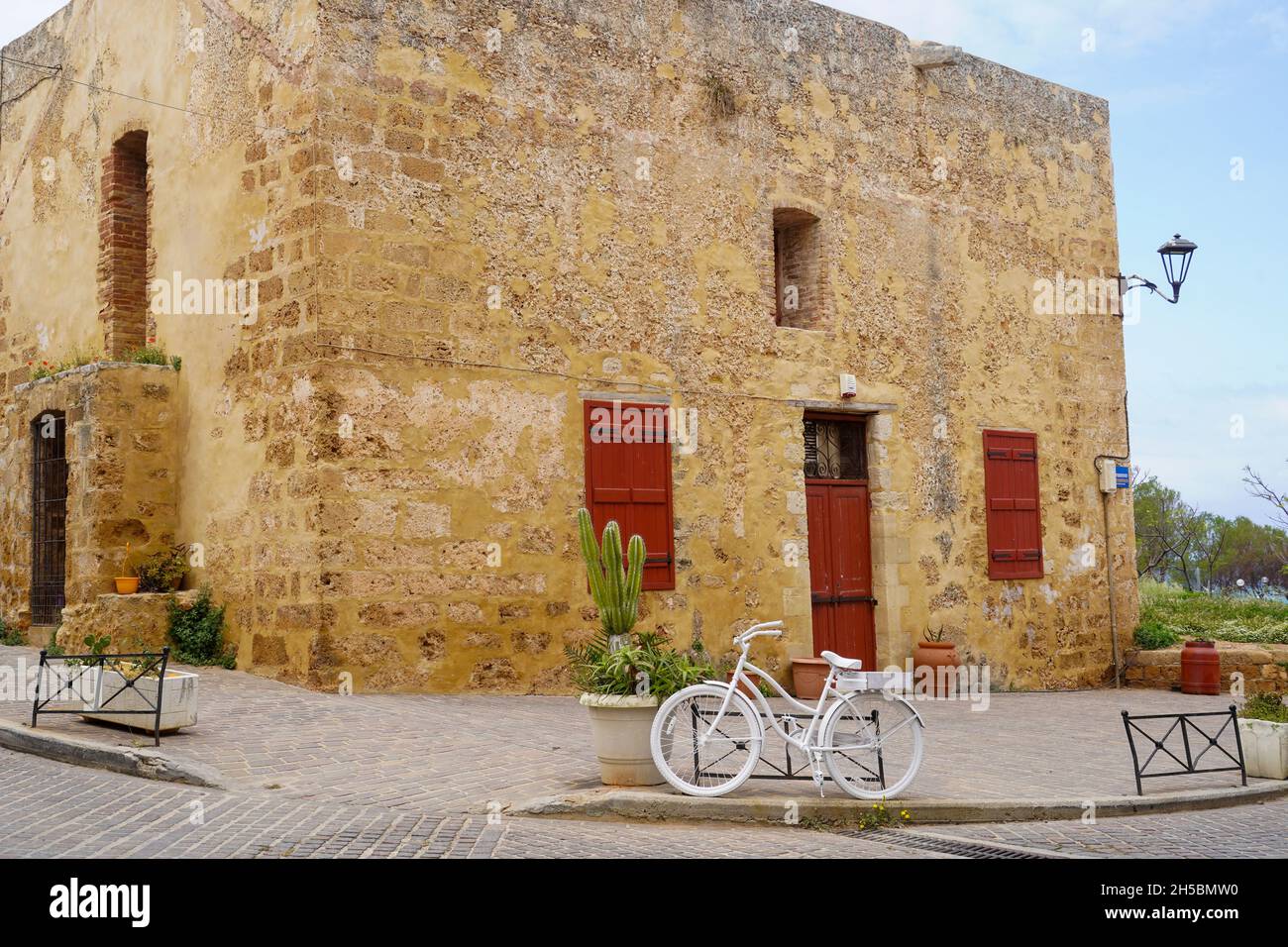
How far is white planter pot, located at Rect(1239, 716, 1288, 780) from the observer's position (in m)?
8.66

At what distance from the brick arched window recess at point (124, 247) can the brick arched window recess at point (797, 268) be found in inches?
263

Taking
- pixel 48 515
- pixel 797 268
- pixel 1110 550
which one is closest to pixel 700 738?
pixel 797 268

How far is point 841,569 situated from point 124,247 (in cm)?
832

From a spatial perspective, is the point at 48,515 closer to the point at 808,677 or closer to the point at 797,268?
the point at 808,677

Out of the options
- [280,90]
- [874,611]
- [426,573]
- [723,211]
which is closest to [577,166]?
Answer: [723,211]

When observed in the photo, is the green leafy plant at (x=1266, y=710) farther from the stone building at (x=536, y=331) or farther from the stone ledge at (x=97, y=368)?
the stone ledge at (x=97, y=368)

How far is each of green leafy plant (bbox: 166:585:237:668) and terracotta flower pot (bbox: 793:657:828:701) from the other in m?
5.43

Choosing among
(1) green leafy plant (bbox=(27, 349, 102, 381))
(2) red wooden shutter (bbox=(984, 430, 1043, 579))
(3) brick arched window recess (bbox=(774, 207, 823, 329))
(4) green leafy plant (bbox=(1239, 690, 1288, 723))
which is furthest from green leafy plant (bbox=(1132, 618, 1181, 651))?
(1) green leafy plant (bbox=(27, 349, 102, 381))

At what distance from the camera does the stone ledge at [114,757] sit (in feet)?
22.7

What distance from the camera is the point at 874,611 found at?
13.7 metres

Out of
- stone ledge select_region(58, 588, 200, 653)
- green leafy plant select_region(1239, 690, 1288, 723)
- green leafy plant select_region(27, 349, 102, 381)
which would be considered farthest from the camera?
green leafy plant select_region(27, 349, 102, 381)

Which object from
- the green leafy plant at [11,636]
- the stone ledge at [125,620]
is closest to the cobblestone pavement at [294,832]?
the stone ledge at [125,620]

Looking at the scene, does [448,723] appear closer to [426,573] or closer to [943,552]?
[426,573]

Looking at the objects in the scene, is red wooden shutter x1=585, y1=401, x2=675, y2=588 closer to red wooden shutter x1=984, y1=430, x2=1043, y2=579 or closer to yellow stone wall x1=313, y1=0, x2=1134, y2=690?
yellow stone wall x1=313, y1=0, x2=1134, y2=690
